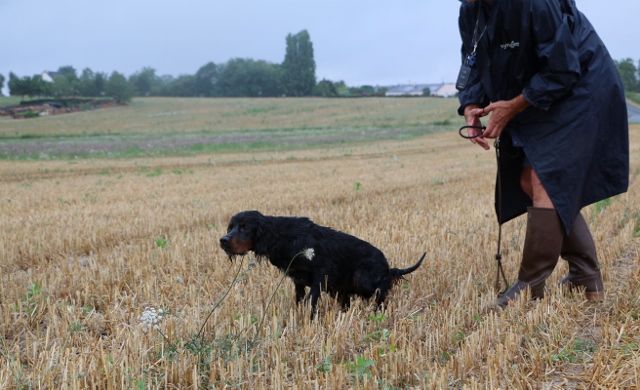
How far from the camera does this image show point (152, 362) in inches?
116

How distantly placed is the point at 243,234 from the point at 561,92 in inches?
83.7

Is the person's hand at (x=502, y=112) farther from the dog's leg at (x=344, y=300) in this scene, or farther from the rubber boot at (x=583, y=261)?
the dog's leg at (x=344, y=300)

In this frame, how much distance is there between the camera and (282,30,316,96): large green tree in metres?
101

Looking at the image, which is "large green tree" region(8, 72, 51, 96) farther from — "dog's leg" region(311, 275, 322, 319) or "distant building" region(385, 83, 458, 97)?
"dog's leg" region(311, 275, 322, 319)

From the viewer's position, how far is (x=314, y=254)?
3.86 metres

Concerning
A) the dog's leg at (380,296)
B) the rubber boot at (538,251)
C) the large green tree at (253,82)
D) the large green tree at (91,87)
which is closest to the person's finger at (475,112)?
the rubber boot at (538,251)

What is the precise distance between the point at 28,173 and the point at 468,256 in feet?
49.5

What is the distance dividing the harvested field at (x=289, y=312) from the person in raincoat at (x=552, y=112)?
15.4 inches

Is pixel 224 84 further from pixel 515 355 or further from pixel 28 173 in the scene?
pixel 515 355

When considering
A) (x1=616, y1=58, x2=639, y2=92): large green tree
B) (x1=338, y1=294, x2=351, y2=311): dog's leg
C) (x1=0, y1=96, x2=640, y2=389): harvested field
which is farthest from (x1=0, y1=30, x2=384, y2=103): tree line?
(x1=338, y1=294, x2=351, y2=311): dog's leg

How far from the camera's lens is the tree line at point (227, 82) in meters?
83.5

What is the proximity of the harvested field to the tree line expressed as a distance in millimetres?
78022

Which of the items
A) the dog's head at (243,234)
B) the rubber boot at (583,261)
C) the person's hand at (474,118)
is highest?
the person's hand at (474,118)

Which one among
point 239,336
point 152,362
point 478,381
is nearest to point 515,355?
point 478,381
